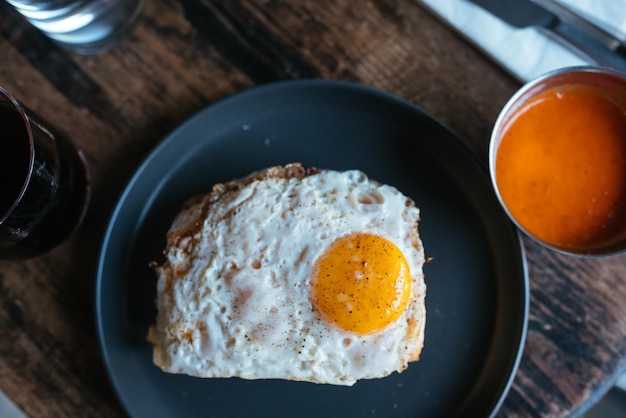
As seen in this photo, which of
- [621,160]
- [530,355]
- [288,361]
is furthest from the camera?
[530,355]

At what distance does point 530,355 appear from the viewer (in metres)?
2.26

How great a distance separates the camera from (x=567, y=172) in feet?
6.94

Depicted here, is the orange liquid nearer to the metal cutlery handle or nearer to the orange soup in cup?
the orange soup in cup

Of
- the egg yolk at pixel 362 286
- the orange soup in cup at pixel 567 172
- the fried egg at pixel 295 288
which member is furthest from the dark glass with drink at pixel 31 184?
the orange soup in cup at pixel 567 172

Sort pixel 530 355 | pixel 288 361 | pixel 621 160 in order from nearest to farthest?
pixel 288 361, pixel 621 160, pixel 530 355

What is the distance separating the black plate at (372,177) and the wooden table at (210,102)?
0.15 m

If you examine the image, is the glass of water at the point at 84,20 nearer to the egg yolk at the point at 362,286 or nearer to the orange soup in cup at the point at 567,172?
the egg yolk at the point at 362,286

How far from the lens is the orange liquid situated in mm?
2115

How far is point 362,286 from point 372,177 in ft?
1.79

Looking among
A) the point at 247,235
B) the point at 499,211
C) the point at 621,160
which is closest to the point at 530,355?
the point at 499,211

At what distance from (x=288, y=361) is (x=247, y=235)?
0.42 metres

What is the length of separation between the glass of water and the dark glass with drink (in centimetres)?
43

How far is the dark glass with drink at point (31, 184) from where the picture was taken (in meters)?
1.85

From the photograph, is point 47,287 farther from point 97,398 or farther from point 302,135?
point 302,135
